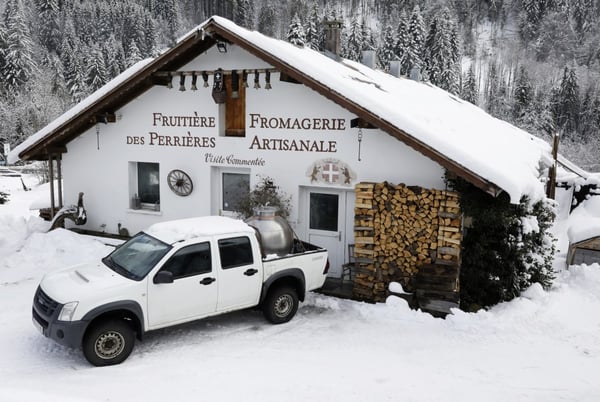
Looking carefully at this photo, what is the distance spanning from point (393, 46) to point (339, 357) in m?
64.8

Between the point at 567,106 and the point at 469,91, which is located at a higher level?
the point at 469,91

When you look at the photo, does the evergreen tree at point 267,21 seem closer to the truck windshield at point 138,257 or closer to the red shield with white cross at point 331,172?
the red shield with white cross at point 331,172

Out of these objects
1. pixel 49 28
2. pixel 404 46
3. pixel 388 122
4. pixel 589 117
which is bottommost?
pixel 388 122

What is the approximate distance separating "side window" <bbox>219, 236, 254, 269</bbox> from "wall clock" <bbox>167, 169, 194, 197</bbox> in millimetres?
4790

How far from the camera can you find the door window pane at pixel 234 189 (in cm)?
1175

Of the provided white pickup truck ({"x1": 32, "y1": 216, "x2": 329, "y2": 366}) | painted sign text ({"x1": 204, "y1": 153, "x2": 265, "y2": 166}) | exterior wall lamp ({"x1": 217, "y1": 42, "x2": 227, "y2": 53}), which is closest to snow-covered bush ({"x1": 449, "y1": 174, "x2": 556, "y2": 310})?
white pickup truck ({"x1": 32, "y1": 216, "x2": 329, "y2": 366})

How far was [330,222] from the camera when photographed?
35.8ft

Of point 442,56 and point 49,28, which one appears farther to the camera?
point 49,28

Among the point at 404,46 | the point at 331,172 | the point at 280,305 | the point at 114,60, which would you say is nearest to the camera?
the point at 280,305

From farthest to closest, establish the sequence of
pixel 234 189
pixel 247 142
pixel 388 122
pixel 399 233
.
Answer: pixel 234 189
pixel 247 142
pixel 399 233
pixel 388 122

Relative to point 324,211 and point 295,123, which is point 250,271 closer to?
point 324,211

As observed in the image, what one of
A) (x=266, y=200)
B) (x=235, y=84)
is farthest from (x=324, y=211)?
(x=235, y=84)

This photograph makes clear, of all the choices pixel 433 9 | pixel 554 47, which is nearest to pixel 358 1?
pixel 433 9

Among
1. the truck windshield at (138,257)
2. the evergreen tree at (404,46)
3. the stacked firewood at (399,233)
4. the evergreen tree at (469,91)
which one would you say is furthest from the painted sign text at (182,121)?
the evergreen tree at (469,91)
